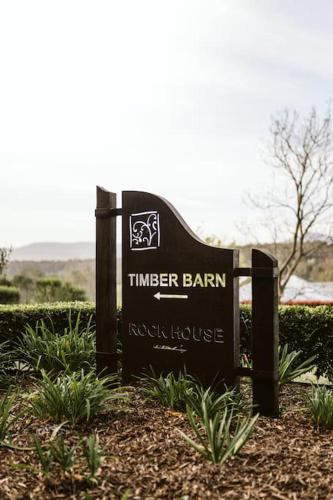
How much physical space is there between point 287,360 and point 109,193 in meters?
2.38

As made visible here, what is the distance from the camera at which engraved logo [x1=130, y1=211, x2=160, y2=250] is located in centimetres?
546

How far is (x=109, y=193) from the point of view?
19.4ft

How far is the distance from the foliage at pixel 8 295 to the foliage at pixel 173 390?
1188 centimetres

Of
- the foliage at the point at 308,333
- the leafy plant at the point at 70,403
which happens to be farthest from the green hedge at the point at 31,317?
the leafy plant at the point at 70,403

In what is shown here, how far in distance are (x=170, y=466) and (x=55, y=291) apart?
1434 cm

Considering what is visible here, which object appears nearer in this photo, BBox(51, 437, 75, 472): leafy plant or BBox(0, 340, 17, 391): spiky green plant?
BBox(51, 437, 75, 472): leafy plant

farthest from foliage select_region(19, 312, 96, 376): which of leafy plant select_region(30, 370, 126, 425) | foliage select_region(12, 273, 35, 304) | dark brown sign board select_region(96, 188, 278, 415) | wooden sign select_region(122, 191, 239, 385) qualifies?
foliage select_region(12, 273, 35, 304)

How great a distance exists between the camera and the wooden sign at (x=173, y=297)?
4.96m

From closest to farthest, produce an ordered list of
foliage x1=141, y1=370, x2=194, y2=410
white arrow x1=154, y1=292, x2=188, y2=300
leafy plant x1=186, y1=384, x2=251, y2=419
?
leafy plant x1=186, y1=384, x2=251, y2=419 < foliage x1=141, y1=370, x2=194, y2=410 < white arrow x1=154, y1=292, x2=188, y2=300

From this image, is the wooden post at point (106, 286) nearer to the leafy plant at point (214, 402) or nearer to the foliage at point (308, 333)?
the leafy plant at point (214, 402)

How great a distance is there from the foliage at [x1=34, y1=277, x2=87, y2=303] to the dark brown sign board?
1104 centimetres

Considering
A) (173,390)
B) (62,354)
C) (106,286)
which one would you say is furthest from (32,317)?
(173,390)

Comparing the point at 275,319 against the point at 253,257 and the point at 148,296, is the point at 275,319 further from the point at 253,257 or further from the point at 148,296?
the point at 148,296

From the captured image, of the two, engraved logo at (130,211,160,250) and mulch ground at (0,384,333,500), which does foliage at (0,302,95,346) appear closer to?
engraved logo at (130,211,160,250)
